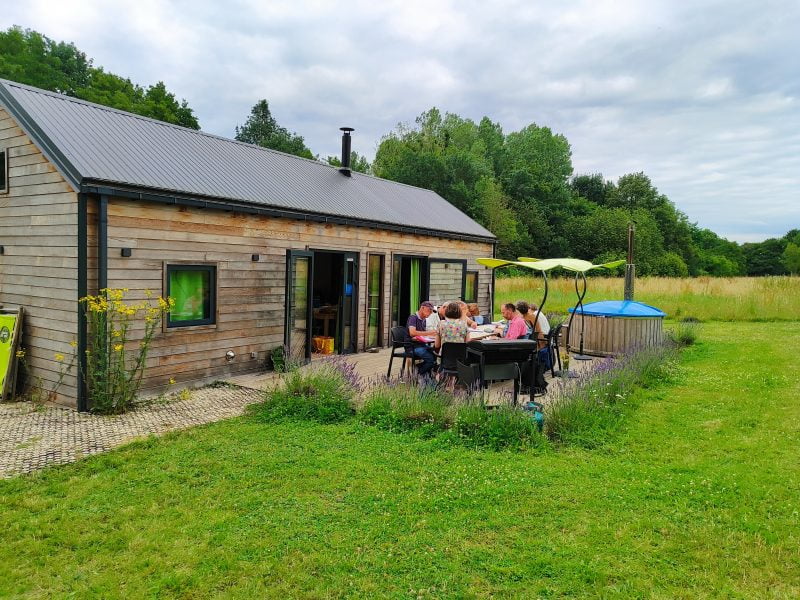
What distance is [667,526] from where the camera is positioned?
Answer: 3.94m

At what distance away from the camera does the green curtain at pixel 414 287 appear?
13.2 metres

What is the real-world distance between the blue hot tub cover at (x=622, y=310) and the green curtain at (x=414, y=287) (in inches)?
143

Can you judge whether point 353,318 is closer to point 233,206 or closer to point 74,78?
point 233,206

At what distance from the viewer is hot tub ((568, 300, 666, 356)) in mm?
11578

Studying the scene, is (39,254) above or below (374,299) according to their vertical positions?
above

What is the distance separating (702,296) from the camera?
2034 centimetres

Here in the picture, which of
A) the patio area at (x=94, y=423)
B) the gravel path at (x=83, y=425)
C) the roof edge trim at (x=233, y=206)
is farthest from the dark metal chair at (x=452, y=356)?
the roof edge trim at (x=233, y=206)

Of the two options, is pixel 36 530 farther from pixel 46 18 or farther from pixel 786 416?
pixel 46 18

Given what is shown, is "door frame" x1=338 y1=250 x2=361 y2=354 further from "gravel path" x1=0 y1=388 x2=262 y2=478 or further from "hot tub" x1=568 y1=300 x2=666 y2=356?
"hot tub" x1=568 y1=300 x2=666 y2=356

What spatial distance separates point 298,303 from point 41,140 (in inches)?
179

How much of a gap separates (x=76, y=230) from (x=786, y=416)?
30.2 ft

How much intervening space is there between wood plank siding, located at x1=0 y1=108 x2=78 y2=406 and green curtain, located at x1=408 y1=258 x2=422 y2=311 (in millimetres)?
7565

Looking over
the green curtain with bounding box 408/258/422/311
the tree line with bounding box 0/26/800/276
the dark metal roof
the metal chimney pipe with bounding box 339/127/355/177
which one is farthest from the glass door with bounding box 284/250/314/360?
the tree line with bounding box 0/26/800/276

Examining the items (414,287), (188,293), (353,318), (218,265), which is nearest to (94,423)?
(188,293)
